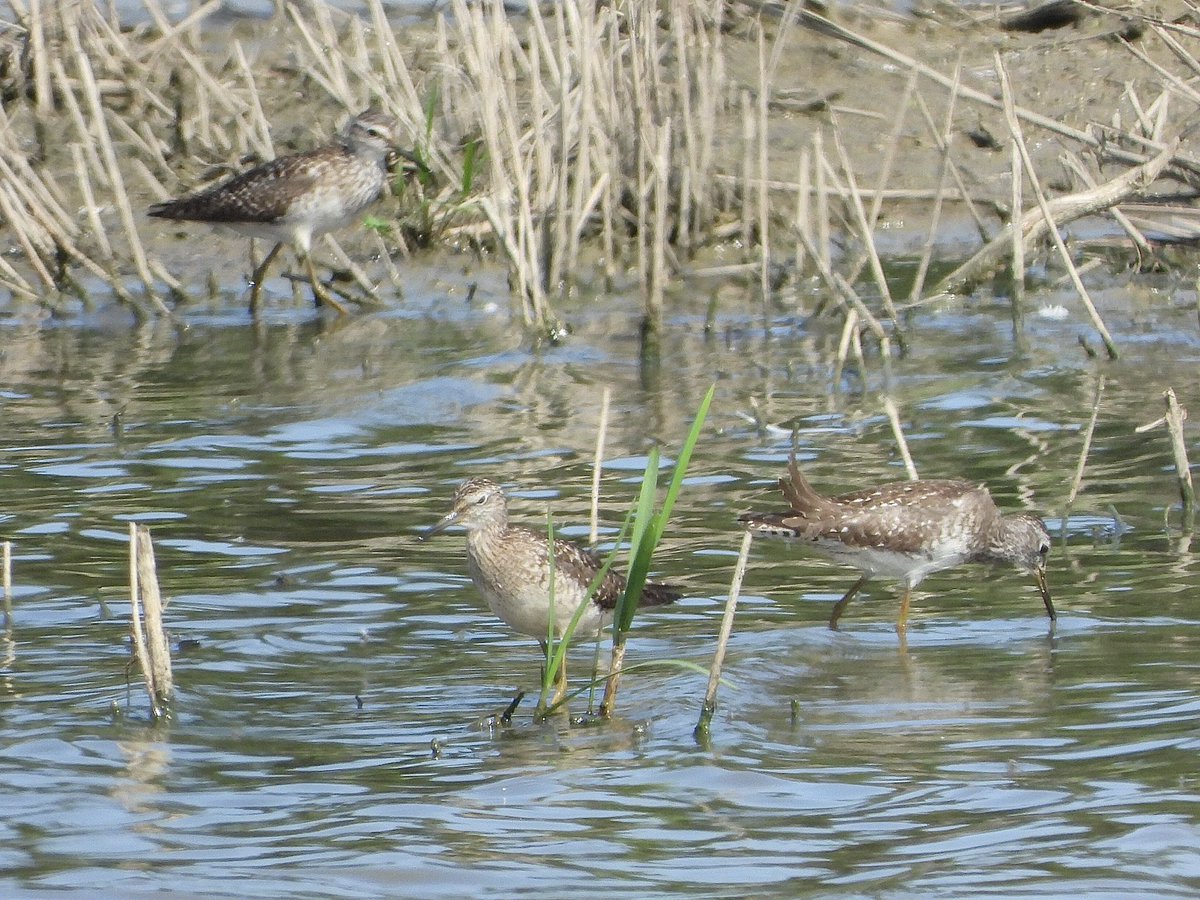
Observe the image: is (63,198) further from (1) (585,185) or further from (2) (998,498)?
(2) (998,498)

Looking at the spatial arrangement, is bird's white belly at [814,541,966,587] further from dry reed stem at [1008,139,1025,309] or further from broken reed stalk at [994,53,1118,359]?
dry reed stem at [1008,139,1025,309]

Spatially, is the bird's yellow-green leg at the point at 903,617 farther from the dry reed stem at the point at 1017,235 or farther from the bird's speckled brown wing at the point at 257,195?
the bird's speckled brown wing at the point at 257,195

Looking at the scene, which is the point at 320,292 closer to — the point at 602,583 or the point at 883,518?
the point at 883,518

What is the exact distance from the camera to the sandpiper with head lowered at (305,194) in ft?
43.3

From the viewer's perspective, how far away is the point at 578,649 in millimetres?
7660

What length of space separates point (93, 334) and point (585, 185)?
330 cm

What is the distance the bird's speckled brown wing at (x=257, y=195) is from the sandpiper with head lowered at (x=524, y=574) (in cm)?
637

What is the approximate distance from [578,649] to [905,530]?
1.31 metres

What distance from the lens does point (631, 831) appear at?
5.34m

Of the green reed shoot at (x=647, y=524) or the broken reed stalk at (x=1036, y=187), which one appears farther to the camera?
the broken reed stalk at (x=1036, y=187)

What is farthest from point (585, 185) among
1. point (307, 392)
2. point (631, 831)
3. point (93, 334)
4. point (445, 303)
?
point (631, 831)

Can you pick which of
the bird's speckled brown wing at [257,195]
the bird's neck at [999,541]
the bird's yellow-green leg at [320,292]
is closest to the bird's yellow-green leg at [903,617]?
the bird's neck at [999,541]

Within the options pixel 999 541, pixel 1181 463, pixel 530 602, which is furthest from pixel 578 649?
pixel 1181 463

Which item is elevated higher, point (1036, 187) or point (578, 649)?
point (1036, 187)
